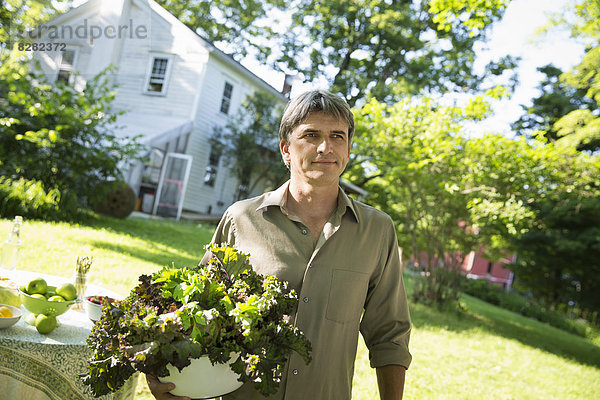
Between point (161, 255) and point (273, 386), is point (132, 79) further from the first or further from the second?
point (273, 386)

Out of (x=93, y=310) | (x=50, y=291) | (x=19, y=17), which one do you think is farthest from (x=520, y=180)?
(x=19, y=17)

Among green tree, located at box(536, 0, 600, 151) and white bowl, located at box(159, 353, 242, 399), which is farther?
green tree, located at box(536, 0, 600, 151)

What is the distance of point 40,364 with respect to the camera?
7.63 feet

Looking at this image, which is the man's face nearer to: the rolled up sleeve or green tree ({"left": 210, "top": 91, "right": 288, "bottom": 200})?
the rolled up sleeve

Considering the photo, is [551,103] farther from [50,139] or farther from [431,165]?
[50,139]

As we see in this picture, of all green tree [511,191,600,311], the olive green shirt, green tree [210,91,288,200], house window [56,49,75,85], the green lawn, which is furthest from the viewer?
house window [56,49,75,85]

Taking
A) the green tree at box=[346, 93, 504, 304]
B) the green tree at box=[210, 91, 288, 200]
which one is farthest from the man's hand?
the green tree at box=[210, 91, 288, 200]

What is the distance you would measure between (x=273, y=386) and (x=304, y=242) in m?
0.71

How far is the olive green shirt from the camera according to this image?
188cm

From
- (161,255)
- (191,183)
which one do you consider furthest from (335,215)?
(191,183)

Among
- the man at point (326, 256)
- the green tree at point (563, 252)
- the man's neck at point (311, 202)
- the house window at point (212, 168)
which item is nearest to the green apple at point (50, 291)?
the man at point (326, 256)

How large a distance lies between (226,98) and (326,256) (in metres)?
18.9

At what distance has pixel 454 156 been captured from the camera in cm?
971

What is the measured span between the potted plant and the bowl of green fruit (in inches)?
44.0
